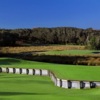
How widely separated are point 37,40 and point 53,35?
5590mm

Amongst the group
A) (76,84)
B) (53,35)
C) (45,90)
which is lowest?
(53,35)

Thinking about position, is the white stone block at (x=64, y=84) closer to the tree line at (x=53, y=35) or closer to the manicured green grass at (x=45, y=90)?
the manicured green grass at (x=45, y=90)

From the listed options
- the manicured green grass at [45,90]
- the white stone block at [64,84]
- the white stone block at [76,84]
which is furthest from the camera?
the white stone block at [64,84]

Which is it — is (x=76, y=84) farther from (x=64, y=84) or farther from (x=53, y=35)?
(x=53, y=35)

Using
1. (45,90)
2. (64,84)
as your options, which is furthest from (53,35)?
(45,90)

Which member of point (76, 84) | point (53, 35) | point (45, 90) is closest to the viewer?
point (45, 90)

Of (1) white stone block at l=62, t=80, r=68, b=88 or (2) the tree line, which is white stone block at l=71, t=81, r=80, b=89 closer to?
(1) white stone block at l=62, t=80, r=68, b=88

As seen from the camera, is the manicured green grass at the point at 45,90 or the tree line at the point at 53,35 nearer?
the manicured green grass at the point at 45,90

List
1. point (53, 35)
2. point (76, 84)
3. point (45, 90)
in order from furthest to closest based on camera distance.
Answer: point (53, 35) → point (76, 84) → point (45, 90)

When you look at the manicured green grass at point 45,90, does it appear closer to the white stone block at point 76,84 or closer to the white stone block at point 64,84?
the white stone block at point 64,84

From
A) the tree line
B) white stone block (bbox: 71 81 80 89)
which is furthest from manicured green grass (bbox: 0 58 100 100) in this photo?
the tree line

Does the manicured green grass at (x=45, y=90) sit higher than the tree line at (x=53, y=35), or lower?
higher

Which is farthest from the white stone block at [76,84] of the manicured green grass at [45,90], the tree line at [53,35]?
the tree line at [53,35]

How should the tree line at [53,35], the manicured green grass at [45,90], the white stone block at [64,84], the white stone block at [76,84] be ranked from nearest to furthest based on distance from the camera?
the manicured green grass at [45,90]
the white stone block at [76,84]
the white stone block at [64,84]
the tree line at [53,35]
